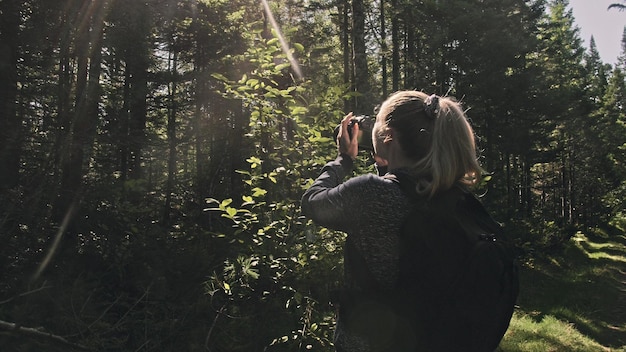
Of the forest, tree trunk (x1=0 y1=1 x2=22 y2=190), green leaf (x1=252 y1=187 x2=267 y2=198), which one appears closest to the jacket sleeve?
the forest

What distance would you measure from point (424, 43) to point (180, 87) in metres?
8.24

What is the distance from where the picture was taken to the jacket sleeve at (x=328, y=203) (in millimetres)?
1617

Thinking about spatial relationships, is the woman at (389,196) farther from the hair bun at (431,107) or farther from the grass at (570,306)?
the grass at (570,306)

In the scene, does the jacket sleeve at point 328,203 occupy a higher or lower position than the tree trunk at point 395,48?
lower

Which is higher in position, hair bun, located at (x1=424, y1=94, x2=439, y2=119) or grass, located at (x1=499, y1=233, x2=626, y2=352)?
hair bun, located at (x1=424, y1=94, x2=439, y2=119)

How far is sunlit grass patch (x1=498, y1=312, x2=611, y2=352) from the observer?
6801 mm

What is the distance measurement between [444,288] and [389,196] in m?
0.34

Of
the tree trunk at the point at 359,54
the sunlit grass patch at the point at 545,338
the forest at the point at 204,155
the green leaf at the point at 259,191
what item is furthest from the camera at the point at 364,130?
the sunlit grass patch at the point at 545,338

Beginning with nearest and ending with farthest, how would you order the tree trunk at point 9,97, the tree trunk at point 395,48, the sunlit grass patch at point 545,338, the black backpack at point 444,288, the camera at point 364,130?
the black backpack at point 444,288
the camera at point 364,130
the tree trunk at point 9,97
the sunlit grass patch at point 545,338
the tree trunk at point 395,48

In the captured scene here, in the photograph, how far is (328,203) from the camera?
5.43 feet

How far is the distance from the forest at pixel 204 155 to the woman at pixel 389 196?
2.30ft

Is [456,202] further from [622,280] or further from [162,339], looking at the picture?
[622,280]

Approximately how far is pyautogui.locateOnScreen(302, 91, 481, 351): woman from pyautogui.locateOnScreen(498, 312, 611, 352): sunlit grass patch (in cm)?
595

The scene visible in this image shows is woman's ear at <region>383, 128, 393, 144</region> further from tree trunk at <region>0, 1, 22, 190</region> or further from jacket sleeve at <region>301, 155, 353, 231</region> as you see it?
tree trunk at <region>0, 1, 22, 190</region>
